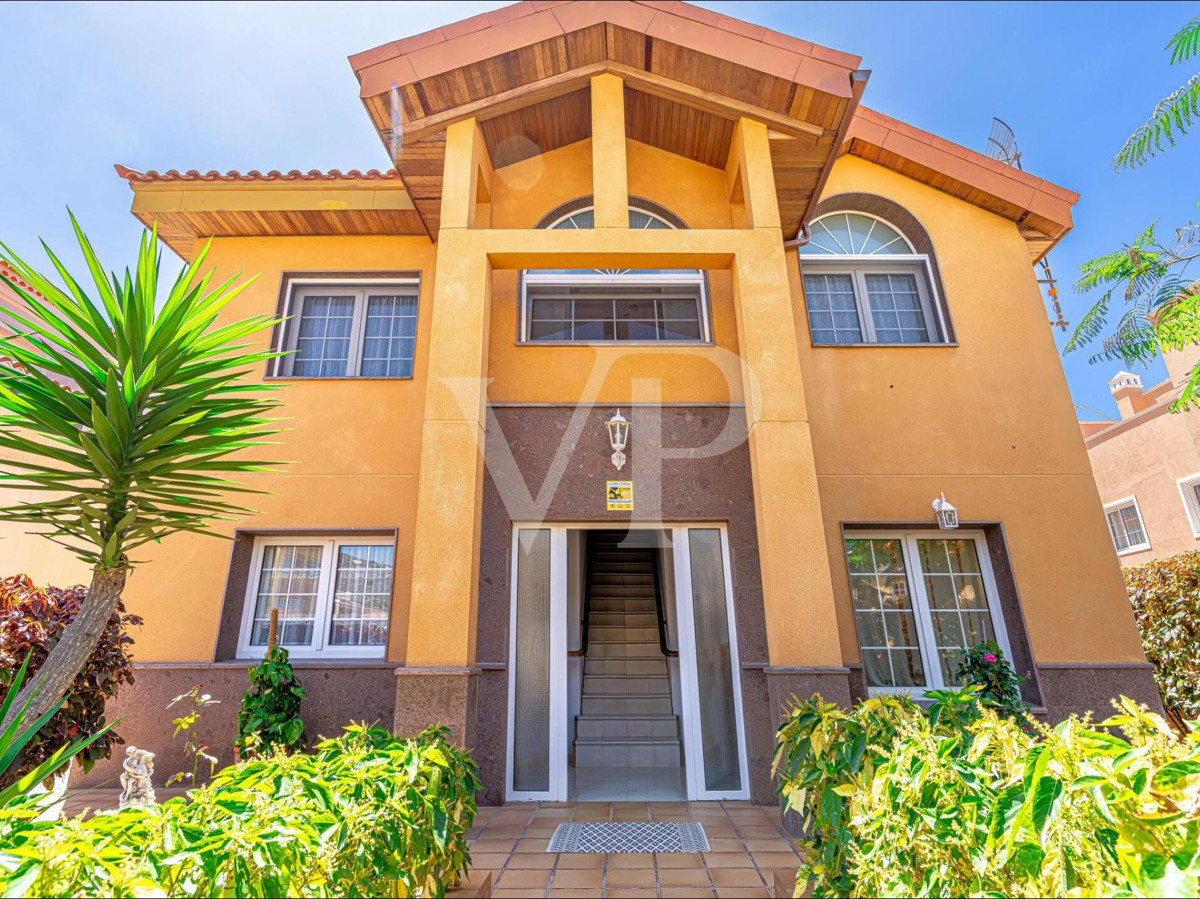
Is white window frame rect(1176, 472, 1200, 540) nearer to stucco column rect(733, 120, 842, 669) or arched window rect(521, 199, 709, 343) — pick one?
arched window rect(521, 199, 709, 343)

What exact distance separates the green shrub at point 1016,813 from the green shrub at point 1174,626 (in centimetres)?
736

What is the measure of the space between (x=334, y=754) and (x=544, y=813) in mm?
3157

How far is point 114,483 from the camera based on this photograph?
2.65m

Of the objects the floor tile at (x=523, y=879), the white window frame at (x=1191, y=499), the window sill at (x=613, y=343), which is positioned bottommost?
the floor tile at (x=523, y=879)

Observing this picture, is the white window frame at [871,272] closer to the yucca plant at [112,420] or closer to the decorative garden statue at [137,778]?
the yucca plant at [112,420]

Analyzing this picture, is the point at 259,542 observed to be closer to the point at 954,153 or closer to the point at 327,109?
the point at 327,109

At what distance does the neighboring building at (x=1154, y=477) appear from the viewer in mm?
12953

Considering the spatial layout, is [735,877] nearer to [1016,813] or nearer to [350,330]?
[1016,813]

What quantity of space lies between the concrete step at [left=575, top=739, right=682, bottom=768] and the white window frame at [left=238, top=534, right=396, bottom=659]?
2.72 metres

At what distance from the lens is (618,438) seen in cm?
633

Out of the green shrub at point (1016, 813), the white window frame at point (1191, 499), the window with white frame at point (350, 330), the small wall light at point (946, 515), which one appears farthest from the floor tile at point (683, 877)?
the white window frame at point (1191, 499)

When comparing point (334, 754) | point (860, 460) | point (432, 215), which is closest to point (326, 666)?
point (334, 754)

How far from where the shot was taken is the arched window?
7.16 metres

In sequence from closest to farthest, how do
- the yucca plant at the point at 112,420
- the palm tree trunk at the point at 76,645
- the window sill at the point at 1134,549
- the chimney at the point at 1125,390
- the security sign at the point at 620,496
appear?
the palm tree trunk at the point at 76,645 → the yucca plant at the point at 112,420 → the security sign at the point at 620,496 → the window sill at the point at 1134,549 → the chimney at the point at 1125,390
